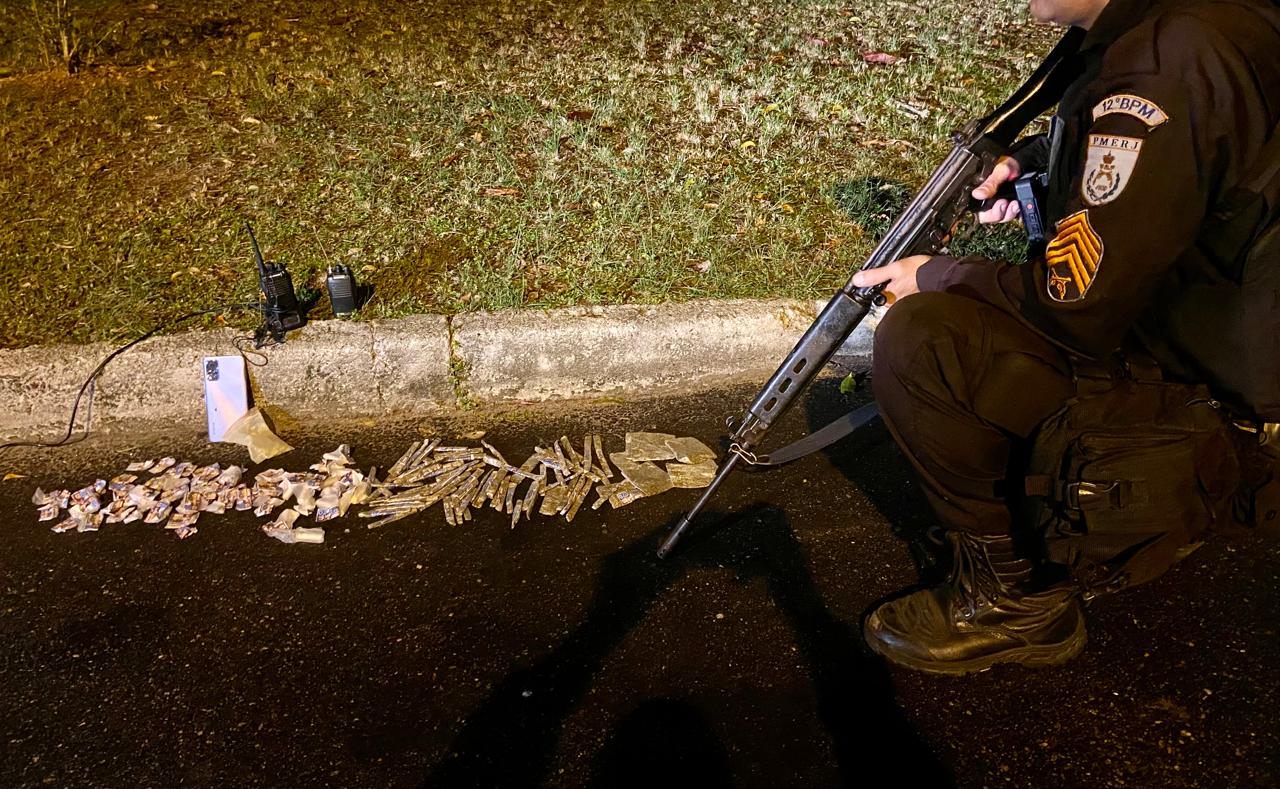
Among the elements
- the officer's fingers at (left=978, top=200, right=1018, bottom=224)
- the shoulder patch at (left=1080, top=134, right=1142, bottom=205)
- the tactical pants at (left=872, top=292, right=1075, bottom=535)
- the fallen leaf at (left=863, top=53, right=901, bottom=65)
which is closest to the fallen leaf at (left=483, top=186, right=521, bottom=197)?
the officer's fingers at (left=978, top=200, right=1018, bottom=224)

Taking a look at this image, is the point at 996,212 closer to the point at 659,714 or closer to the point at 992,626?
the point at 992,626

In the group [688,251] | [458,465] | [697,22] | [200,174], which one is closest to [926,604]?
[458,465]

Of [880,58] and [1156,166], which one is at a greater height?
[1156,166]

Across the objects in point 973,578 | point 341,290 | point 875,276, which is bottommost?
point 973,578

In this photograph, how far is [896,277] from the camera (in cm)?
237

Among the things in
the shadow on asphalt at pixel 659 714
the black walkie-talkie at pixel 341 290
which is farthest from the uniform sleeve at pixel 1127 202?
the black walkie-talkie at pixel 341 290

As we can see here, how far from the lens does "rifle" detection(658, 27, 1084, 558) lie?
7.64ft

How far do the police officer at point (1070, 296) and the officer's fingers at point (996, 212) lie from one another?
0.04 m

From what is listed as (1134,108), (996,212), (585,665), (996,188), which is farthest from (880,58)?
(585,665)

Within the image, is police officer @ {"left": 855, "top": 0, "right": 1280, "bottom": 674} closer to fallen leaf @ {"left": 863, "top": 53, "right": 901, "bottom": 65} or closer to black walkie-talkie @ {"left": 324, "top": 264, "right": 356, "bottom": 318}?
black walkie-talkie @ {"left": 324, "top": 264, "right": 356, "bottom": 318}

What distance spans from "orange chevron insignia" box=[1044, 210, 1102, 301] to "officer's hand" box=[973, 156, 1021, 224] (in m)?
0.52

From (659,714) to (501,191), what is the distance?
318 cm

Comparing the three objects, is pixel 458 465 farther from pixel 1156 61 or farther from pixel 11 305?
pixel 1156 61

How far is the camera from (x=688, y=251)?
414cm
